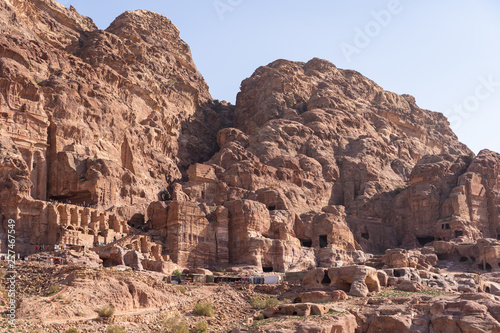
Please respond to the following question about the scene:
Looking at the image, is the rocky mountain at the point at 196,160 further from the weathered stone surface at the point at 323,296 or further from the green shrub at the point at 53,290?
the green shrub at the point at 53,290

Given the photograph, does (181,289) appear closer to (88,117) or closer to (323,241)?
(323,241)

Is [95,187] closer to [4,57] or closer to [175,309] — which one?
[4,57]

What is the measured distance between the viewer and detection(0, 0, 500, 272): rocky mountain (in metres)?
68.9

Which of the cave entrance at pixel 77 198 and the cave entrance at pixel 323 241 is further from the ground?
the cave entrance at pixel 77 198

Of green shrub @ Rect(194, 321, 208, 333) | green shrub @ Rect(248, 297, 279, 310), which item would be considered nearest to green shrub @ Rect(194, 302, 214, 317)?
green shrub @ Rect(194, 321, 208, 333)

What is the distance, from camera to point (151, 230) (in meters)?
70.4

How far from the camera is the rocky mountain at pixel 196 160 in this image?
68.9 m

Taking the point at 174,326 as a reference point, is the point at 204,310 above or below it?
above

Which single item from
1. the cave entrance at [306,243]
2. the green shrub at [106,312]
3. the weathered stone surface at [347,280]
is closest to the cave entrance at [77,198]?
the cave entrance at [306,243]

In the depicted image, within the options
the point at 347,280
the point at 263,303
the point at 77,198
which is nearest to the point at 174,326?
the point at 263,303

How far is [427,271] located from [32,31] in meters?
67.4

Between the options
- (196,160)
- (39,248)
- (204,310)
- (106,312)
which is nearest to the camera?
(106,312)

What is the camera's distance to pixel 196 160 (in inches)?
4213

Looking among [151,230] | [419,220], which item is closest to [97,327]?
[151,230]
